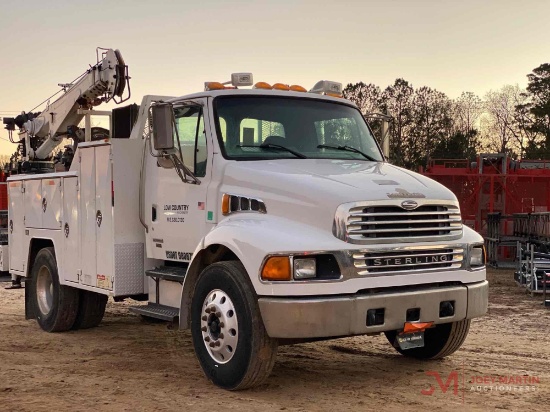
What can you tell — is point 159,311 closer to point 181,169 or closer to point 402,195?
point 181,169

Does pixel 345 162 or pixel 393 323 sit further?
pixel 345 162

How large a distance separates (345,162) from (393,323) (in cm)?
178

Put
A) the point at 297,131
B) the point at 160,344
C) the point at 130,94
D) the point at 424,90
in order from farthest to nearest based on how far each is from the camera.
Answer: the point at 424,90 < the point at 130,94 < the point at 160,344 < the point at 297,131

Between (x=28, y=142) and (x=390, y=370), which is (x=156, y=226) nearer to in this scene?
(x=390, y=370)

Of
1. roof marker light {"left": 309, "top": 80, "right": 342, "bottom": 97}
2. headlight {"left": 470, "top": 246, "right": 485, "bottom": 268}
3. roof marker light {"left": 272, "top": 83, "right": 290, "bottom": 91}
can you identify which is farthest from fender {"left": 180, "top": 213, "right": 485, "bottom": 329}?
roof marker light {"left": 309, "top": 80, "right": 342, "bottom": 97}

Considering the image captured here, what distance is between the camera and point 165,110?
6707 mm

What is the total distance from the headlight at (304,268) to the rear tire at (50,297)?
178 inches

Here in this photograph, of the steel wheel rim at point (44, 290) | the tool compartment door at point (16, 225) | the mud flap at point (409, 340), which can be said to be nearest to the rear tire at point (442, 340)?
the mud flap at point (409, 340)

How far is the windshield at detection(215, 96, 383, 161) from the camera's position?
692 cm

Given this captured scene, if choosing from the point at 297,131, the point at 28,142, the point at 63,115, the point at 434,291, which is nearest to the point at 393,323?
the point at 434,291

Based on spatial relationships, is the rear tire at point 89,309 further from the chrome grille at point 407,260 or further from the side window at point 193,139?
the chrome grille at point 407,260

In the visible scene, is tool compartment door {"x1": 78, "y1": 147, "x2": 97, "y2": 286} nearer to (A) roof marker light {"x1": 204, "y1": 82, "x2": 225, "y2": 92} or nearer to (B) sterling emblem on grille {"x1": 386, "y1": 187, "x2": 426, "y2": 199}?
(A) roof marker light {"x1": 204, "y1": 82, "x2": 225, "y2": 92}

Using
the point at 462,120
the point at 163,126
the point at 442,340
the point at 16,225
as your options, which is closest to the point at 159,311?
the point at 163,126

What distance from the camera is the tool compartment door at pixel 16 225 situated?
10.3 meters
